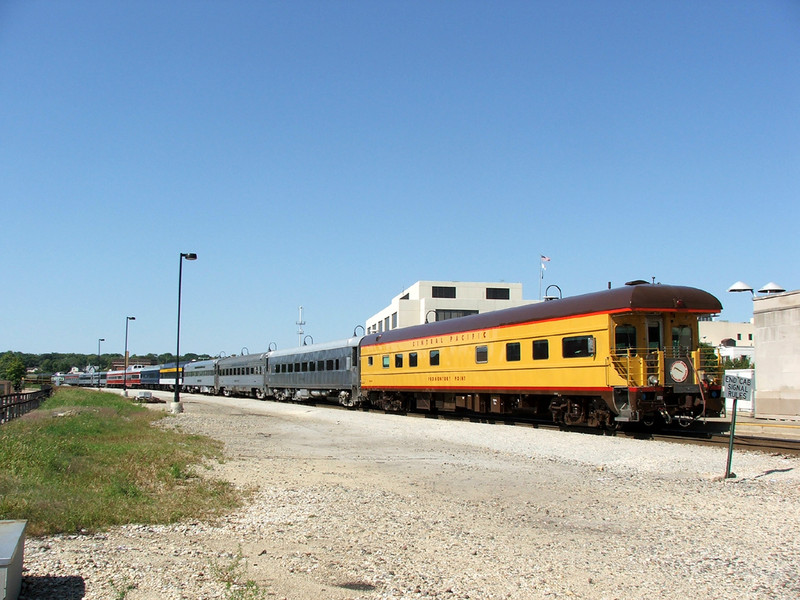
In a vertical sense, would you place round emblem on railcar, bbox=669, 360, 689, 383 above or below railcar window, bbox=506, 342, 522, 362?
below

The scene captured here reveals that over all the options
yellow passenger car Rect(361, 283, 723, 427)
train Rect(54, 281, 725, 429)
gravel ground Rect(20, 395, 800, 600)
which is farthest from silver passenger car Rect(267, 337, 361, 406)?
gravel ground Rect(20, 395, 800, 600)

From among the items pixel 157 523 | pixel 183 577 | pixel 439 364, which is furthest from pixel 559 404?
pixel 183 577

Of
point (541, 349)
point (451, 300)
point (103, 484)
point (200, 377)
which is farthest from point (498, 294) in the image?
point (103, 484)

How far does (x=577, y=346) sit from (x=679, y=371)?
8.84ft

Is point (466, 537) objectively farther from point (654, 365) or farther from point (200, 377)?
point (200, 377)

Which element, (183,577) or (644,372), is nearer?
(183,577)

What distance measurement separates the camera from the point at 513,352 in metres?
21.6

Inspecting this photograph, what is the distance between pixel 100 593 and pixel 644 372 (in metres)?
14.5

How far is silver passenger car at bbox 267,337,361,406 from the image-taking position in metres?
34.1

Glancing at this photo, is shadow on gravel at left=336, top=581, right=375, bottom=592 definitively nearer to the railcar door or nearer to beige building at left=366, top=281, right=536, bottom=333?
the railcar door

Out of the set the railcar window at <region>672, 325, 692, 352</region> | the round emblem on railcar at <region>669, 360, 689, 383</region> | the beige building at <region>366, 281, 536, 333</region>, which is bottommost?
the round emblem on railcar at <region>669, 360, 689, 383</region>

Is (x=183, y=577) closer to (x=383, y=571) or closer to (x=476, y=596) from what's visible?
(x=383, y=571)

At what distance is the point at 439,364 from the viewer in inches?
1034

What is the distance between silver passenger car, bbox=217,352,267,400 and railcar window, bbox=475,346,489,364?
28.2 m
